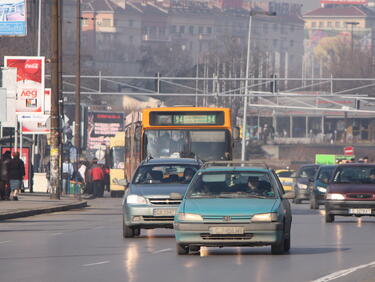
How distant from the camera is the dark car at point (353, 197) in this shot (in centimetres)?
3103

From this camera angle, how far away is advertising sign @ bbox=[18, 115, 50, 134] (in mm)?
48094

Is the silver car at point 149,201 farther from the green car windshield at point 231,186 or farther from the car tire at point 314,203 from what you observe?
the car tire at point 314,203

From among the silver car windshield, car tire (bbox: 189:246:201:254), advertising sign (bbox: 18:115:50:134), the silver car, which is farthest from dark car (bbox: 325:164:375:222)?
advertising sign (bbox: 18:115:50:134)

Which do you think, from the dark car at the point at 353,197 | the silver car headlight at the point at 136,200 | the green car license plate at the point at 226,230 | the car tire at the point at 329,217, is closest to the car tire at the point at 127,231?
the silver car headlight at the point at 136,200

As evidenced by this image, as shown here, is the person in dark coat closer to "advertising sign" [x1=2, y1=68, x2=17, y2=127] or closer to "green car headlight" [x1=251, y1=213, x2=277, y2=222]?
"advertising sign" [x1=2, y1=68, x2=17, y2=127]

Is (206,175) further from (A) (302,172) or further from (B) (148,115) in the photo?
(A) (302,172)

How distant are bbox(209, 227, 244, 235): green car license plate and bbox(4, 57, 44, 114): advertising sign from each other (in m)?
26.3

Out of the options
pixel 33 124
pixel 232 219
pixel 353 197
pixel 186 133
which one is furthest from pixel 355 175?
pixel 33 124

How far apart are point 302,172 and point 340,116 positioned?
100354mm

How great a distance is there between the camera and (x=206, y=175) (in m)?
Answer: 20.7

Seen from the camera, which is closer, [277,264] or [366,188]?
[277,264]

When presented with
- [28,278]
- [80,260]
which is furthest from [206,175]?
[28,278]

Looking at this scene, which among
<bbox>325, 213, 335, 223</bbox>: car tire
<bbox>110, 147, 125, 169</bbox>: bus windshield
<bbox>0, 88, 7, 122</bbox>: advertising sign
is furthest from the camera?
<bbox>110, 147, 125, 169</bbox>: bus windshield

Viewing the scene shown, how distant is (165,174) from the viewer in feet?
86.1
